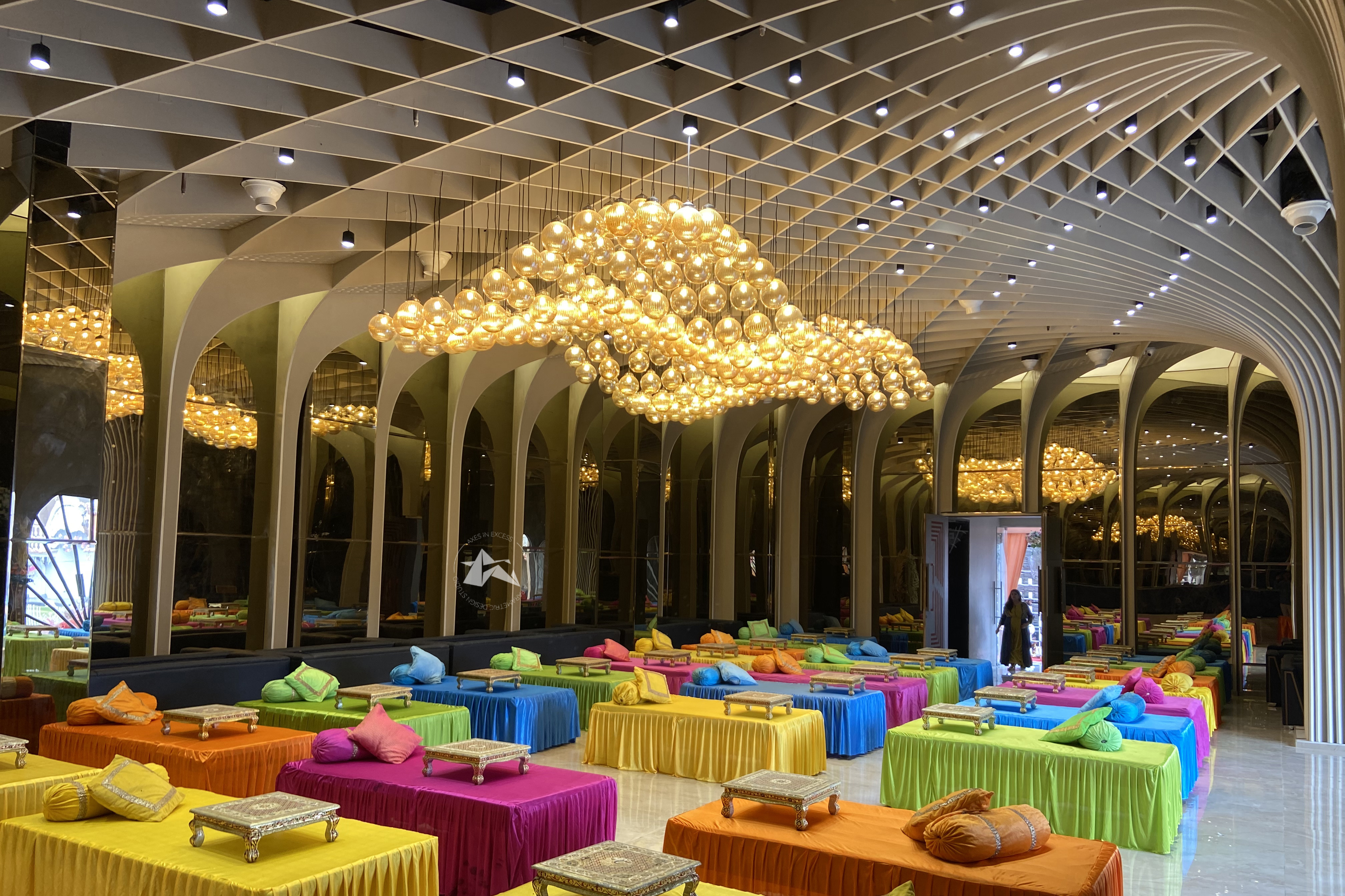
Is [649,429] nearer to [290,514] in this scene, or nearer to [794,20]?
[290,514]

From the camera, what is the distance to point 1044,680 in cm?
1158

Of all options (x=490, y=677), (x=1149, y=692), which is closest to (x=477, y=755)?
(x=490, y=677)

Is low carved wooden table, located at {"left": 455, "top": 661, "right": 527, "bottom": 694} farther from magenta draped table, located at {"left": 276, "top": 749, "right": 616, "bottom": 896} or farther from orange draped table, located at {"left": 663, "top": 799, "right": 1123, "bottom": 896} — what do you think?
orange draped table, located at {"left": 663, "top": 799, "right": 1123, "bottom": 896}

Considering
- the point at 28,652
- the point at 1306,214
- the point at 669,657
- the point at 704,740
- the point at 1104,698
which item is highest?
the point at 1306,214

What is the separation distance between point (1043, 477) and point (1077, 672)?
6.84 meters

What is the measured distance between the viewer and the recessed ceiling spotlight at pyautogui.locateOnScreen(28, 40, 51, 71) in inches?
249

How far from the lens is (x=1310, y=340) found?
12.1 m

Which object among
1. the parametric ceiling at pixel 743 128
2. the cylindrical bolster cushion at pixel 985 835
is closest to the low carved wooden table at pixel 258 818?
the cylindrical bolster cushion at pixel 985 835

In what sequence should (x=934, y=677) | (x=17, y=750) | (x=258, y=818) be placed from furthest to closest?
(x=934, y=677), (x=17, y=750), (x=258, y=818)

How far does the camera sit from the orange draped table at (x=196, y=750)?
22.7 feet

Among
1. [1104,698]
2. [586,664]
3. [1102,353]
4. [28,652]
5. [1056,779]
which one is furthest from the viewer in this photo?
[1102,353]

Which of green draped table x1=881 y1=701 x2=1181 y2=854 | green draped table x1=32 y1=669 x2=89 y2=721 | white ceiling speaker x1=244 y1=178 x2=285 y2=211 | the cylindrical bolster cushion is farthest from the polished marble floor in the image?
white ceiling speaker x1=244 y1=178 x2=285 y2=211

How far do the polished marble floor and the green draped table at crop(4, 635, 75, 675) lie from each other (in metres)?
4.36

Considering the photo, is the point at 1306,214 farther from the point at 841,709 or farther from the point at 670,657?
the point at 670,657
